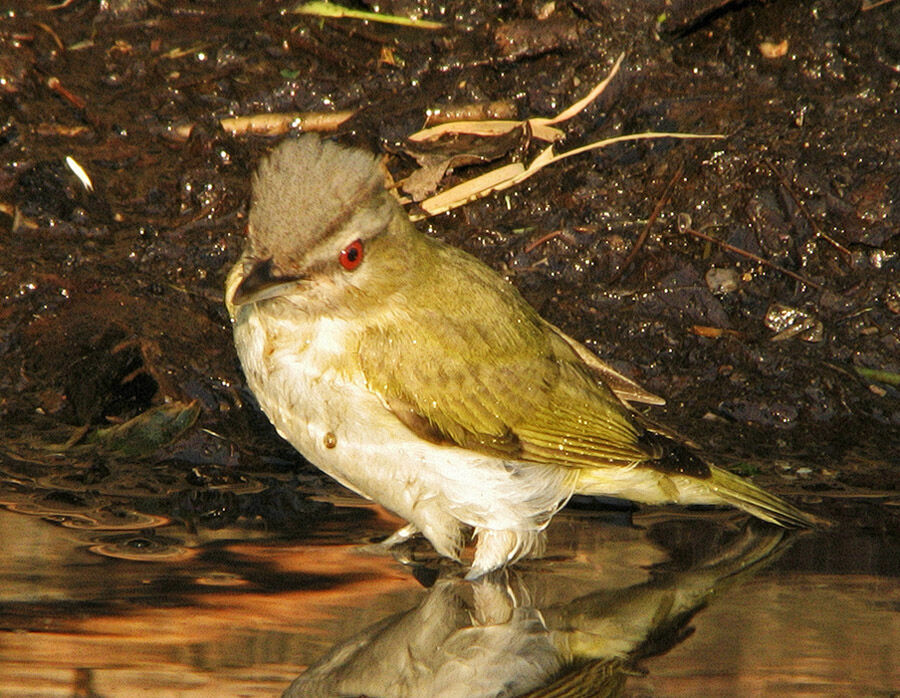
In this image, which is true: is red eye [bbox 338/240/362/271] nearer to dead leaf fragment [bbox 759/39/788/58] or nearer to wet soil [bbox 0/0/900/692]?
wet soil [bbox 0/0/900/692]

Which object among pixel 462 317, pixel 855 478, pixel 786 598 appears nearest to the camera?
pixel 786 598

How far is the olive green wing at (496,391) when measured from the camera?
212 inches

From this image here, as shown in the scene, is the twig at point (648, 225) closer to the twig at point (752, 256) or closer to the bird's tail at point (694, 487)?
the twig at point (752, 256)

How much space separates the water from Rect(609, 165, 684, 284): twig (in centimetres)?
166

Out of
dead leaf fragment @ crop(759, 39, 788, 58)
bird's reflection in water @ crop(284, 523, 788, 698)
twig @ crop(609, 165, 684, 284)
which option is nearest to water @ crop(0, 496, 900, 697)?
bird's reflection in water @ crop(284, 523, 788, 698)

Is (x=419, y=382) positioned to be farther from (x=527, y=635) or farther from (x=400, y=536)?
(x=527, y=635)

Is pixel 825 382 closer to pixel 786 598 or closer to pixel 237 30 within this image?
pixel 786 598

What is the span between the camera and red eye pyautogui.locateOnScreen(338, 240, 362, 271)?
5.24 metres

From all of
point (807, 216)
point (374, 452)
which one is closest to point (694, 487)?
point (374, 452)

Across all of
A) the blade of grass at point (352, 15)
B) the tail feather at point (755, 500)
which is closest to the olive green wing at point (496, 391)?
the tail feather at point (755, 500)

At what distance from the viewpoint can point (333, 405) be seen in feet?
17.2

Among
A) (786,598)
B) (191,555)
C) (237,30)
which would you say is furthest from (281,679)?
(237,30)

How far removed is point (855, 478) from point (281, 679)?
10.2 feet

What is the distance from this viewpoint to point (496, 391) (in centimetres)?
559
